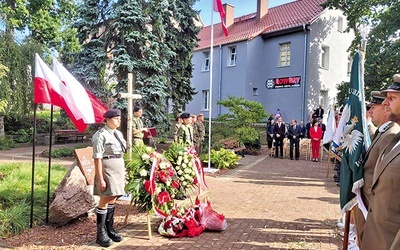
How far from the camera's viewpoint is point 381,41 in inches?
694

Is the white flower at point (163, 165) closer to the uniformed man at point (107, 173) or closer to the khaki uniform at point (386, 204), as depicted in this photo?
the uniformed man at point (107, 173)

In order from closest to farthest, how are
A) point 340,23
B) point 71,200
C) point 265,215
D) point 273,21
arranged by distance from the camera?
point 71,200
point 265,215
point 340,23
point 273,21

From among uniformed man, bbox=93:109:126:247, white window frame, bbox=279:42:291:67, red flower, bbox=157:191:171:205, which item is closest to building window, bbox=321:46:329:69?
white window frame, bbox=279:42:291:67

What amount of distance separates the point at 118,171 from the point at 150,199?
0.83m

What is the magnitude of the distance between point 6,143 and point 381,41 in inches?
826

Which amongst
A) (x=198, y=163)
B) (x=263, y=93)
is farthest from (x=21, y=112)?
(x=263, y=93)

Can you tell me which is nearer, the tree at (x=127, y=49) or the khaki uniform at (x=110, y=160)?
the khaki uniform at (x=110, y=160)

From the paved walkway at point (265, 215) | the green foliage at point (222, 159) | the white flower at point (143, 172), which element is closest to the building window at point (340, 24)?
the paved walkway at point (265, 215)

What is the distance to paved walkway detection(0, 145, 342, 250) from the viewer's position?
4.77 meters

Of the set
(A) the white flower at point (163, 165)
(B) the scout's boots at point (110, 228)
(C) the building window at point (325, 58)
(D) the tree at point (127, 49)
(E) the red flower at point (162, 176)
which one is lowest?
(B) the scout's boots at point (110, 228)

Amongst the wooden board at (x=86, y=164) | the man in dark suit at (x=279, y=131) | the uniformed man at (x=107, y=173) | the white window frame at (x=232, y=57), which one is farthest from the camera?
the white window frame at (x=232, y=57)

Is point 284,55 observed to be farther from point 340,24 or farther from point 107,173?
point 107,173

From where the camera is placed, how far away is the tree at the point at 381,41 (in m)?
16.7

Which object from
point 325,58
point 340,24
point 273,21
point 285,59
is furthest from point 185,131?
point 340,24
